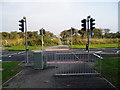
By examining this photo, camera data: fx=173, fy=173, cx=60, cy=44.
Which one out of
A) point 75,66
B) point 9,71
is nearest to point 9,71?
point 9,71

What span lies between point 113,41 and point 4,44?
30152 millimetres

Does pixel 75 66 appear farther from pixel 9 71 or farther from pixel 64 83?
pixel 9 71

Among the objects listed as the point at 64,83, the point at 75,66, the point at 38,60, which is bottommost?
the point at 64,83

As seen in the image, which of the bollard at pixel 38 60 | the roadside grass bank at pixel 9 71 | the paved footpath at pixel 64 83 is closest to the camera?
the paved footpath at pixel 64 83

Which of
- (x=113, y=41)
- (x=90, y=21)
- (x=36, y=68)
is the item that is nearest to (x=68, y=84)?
(x=36, y=68)

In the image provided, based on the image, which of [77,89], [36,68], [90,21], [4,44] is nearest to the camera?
[77,89]

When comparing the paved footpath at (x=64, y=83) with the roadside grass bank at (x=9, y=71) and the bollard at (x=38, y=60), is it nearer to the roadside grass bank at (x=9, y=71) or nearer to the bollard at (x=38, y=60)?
the roadside grass bank at (x=9, y=71)

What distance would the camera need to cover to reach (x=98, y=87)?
6.52m

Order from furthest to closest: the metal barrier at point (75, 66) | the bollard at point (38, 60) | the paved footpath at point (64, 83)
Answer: the bollard at point (38, 60) < the metal barrier at point (75, 66) < the paved footpath at point (64, 83)

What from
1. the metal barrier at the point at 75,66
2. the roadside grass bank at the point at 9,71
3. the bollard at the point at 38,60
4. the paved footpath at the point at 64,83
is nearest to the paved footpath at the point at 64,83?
the paved footpath at the point at 64,83

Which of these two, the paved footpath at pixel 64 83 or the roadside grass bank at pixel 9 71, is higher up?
the roadside grass bank at pixel 9 71

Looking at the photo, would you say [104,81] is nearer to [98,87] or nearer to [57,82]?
[98,87]

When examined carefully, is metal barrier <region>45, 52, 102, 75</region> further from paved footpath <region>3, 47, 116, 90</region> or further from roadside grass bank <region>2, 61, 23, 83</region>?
roadside grass bank <region>2, 61, 23, 83</region>

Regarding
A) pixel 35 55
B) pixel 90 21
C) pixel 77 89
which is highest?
pixel 90 21
